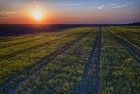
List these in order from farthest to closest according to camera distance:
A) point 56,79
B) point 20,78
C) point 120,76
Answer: point 120,76 → point 20,78 → point 56,79

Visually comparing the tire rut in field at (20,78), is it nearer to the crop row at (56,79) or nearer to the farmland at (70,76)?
the farmland at (70,76)

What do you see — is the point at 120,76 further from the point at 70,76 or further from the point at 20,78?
the point at 20,78

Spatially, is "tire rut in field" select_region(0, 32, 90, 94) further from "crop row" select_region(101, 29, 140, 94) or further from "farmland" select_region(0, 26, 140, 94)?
"crop row" select_region(101, 29, 140, 94)

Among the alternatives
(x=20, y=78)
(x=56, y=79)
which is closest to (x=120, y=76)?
(x=56, y=79)

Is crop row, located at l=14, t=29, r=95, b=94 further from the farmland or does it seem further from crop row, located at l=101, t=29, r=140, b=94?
crop row, located at l=101, t=29, r=140, b=94

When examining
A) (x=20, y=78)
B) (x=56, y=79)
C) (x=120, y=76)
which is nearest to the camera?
(x=56, y=79)

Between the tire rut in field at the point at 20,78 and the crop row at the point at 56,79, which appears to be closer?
the crop row at the point at 56,79

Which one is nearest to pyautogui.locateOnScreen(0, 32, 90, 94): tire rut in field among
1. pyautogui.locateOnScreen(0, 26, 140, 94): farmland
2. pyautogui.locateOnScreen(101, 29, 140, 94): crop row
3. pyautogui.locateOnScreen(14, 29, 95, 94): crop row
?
pyautogui.locateOnScreen(0, 26, 140, 94): farmland

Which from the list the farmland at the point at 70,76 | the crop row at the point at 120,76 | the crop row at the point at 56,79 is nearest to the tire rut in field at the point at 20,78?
the farmland at the point at 70,76

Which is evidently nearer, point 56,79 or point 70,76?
point 56,79

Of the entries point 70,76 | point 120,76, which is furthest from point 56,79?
point 120,76

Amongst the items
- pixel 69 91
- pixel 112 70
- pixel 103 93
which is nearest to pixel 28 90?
pixel 69 91

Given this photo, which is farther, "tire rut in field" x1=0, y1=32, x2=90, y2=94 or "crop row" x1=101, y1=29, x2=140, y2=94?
"tire rut in field" x1=0, y1=32, x2=90, y2=94

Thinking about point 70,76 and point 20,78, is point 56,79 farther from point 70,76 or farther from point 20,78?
point 20,78
